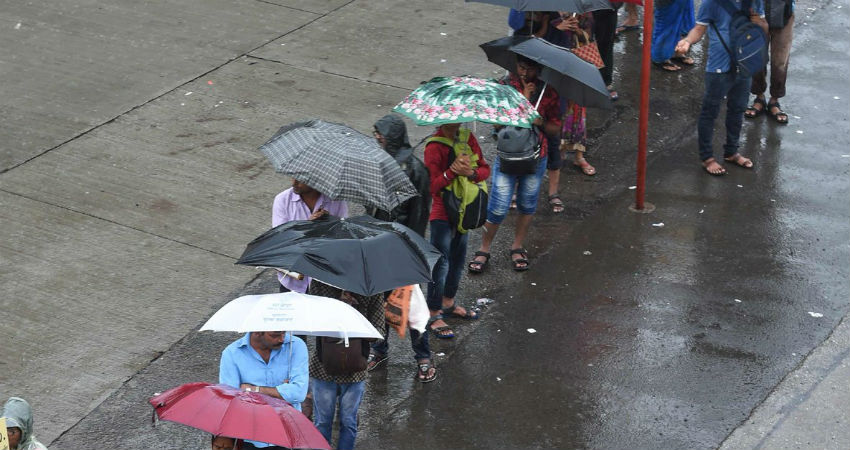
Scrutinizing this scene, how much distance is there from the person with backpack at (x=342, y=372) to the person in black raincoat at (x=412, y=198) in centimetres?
58

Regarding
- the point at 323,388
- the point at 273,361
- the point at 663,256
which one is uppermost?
the point at 273,361

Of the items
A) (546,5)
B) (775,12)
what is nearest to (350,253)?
(546,5)

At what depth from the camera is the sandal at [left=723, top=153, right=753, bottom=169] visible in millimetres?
10039

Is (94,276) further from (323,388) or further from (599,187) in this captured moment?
(599,187)

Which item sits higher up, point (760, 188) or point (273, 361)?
point (273, 361)

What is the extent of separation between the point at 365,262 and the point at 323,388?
0.82 metres

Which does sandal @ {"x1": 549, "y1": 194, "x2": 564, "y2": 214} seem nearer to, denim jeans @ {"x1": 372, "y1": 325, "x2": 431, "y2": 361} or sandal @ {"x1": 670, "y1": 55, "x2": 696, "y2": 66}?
denim jeans @ {"x1": 372, "y1": 325, "x2": 431, "y2": 361}

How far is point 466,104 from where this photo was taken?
6965mm

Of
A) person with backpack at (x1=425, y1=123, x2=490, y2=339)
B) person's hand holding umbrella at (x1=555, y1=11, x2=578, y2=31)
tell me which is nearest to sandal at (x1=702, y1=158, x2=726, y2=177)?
person's hand holding umbrella at (x1=555, y1=11, x2=578, y2=31)

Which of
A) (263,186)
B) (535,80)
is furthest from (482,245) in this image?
(263,186)

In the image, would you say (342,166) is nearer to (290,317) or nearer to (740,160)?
(290,317)

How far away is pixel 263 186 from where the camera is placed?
30.5 feet

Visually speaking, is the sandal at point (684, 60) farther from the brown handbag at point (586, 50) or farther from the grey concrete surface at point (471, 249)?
the brown handbag at point (586, 50)

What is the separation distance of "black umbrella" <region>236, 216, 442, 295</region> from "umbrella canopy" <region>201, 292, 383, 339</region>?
36 centimetres
